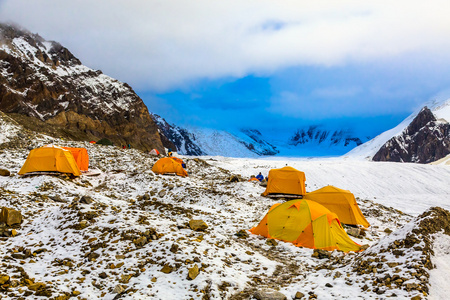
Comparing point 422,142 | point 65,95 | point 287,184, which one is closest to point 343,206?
point 287,184

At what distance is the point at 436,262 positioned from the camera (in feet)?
23.1

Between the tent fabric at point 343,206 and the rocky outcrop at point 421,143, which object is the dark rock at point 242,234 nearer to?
the tent fabric at point 343,206

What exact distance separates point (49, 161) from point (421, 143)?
181 metres

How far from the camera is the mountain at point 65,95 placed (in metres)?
65.0

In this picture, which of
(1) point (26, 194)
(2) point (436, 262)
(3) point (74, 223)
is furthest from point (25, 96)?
(2) point (436, 262)

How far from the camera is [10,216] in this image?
10328 millimetres

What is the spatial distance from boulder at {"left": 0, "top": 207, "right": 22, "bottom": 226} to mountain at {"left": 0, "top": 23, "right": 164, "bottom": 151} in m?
45.5

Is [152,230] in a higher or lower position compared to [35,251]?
higher

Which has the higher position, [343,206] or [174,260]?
[343,206]

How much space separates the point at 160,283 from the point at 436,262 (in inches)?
288

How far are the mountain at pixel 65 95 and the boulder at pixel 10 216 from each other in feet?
149

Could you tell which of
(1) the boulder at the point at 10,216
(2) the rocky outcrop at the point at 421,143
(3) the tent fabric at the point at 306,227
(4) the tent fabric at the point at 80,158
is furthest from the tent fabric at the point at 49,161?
(2) the rocky outcrop at the point at 421,143

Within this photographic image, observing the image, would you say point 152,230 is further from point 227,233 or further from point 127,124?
point 127,124

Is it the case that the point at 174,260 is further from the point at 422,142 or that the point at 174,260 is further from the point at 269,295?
the point at 422,142
